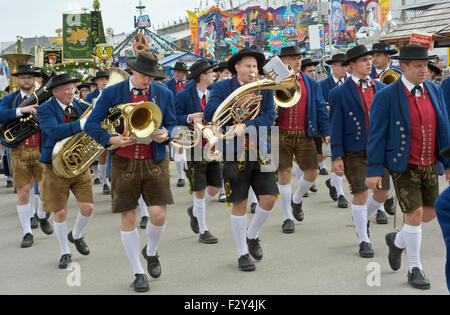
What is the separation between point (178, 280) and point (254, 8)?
161 feet

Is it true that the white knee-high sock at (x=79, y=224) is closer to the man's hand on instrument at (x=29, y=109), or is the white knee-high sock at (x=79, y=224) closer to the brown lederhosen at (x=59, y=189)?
the brown lederhosen at (x=59, y=189)

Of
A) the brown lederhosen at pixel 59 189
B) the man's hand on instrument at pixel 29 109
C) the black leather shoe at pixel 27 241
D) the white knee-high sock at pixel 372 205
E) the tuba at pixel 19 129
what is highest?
the man's hand on instrument at pixel 29 109

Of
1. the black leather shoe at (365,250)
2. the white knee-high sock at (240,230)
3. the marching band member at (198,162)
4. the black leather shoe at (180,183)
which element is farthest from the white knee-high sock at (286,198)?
the black leather shoe at (180,183)

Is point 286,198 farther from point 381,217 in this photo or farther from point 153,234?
point 153,234

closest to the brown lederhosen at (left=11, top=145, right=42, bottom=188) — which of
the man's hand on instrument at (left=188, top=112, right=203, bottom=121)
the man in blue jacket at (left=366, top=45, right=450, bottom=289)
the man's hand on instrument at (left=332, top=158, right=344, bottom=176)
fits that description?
the man's hand on instrument at (left=188, top=112, right=203, bottom=121)

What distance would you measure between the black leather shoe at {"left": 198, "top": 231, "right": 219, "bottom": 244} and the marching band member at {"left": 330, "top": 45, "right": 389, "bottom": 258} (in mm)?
1774

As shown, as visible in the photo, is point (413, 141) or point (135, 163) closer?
point (413, 141)

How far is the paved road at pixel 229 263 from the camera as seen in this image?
4.65 metres

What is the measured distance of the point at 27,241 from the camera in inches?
267

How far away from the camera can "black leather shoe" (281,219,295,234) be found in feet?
21.6

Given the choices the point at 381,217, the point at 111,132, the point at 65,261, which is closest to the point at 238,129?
the point at 111,132

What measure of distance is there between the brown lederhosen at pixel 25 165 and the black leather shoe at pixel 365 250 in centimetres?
450

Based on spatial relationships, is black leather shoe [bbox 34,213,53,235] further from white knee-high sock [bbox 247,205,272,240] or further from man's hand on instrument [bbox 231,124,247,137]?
man's hand on instrument [bbox 231,124,247,137]

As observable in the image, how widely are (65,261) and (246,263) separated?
2.07 meters
